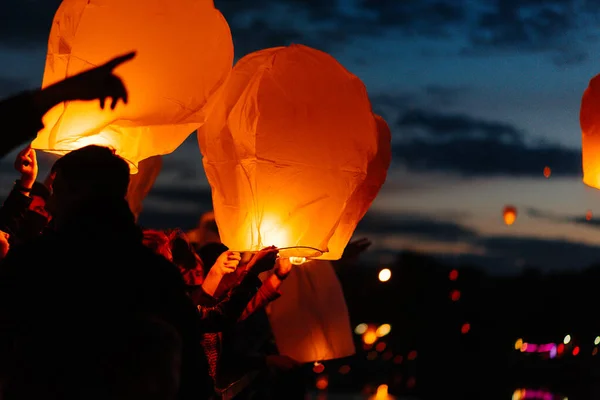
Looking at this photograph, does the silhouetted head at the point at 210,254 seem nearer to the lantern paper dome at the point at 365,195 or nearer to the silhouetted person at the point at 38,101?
the lantern paper dome at the point at 365,195

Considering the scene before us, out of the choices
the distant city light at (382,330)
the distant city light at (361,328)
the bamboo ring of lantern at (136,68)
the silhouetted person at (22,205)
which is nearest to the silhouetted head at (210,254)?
the bamboo ring of lantern at (136,68)

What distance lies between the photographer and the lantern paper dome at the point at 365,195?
5328 mm

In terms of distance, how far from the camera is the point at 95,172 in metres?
2.77

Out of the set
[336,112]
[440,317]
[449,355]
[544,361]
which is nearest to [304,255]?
[336,112]

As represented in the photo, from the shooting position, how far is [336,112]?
195 inches

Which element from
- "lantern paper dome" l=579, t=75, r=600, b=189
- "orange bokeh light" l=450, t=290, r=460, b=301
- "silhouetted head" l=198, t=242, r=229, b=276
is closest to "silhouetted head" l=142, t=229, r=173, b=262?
"silhouetted head" l=198, t=242, r=229, b=276

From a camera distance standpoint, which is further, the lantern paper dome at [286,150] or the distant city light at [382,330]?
the distant city light at [382,330]

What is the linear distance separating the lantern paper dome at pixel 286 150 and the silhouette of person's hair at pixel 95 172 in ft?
6.66

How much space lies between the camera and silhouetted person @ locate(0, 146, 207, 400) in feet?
8.39

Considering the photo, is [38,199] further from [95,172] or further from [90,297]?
[90,297]

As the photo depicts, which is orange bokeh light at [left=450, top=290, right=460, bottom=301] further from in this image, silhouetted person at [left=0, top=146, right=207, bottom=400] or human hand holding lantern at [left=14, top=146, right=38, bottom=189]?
silhouetted person at [left=0, top=146, right=207, bottom=400]

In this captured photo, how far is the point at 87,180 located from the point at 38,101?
0.28 meters

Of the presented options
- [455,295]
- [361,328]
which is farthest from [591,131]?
[455,295]

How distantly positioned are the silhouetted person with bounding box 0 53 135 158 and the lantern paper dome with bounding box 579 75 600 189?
422 cm
